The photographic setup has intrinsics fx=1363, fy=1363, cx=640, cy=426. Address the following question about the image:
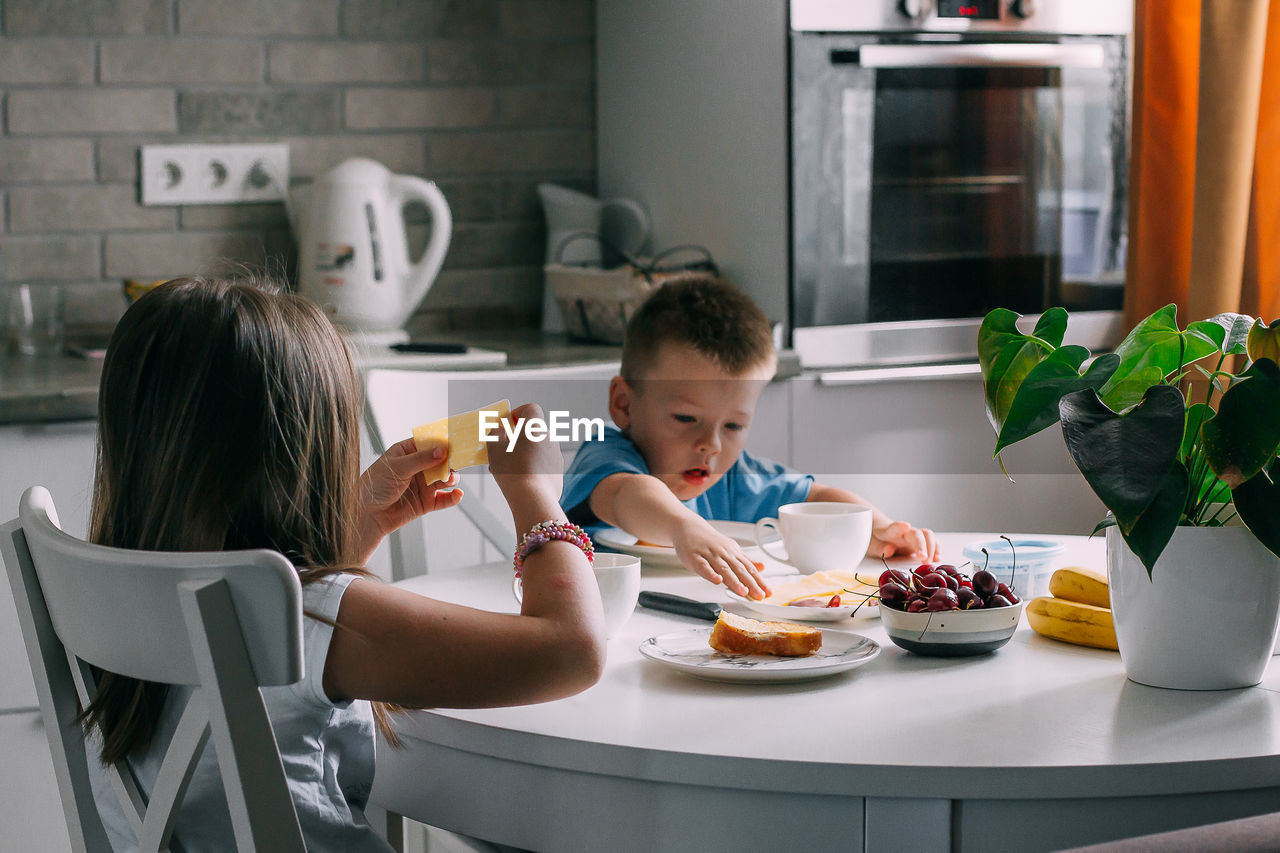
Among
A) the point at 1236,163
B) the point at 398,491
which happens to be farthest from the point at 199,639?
the point at 1236,163

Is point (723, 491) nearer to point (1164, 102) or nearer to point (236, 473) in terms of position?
point (236, 473)

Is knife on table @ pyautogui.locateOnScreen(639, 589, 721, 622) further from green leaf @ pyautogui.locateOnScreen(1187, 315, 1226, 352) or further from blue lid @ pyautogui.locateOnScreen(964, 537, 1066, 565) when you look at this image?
green leaf @ pyautogui.locateOnScreen(1187, 315, 1226, 352)

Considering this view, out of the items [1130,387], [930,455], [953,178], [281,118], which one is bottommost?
[930,455]

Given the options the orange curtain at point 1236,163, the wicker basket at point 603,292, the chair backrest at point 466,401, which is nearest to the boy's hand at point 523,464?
the chair backrest at point 466,401

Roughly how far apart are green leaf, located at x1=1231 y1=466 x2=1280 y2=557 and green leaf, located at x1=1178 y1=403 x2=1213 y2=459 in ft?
0.15

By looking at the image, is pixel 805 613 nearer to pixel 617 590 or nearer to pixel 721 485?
pixel 617 590

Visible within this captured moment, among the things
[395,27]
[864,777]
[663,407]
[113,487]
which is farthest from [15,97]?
[864,777]

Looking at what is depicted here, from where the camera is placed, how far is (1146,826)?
833mm

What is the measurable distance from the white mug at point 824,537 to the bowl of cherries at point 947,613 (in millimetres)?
234

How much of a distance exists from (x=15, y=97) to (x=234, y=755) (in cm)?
215

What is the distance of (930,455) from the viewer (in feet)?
8.35

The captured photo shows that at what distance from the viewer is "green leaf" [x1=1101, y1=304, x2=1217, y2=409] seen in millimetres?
954

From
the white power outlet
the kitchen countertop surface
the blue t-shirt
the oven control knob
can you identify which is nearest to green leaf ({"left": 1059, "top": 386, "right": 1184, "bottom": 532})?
the blue t-shirt

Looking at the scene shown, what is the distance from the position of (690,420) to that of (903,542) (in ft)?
1.05
